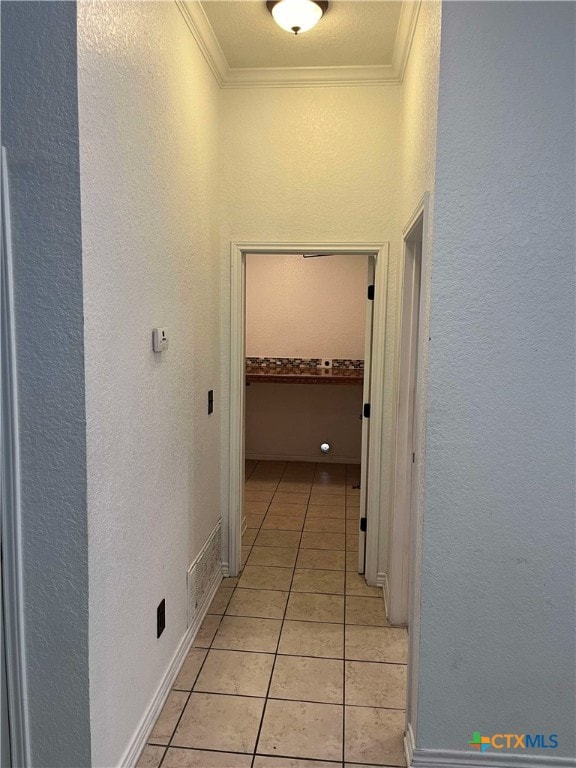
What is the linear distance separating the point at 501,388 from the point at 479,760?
1.27 m

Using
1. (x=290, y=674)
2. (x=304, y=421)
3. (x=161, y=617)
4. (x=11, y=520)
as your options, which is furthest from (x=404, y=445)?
(x=304, y=421)

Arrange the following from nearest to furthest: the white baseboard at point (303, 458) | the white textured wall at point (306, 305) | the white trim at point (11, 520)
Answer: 1. the white trim at point (11, 520)
2. the white textured wall at point (306, 305)
3. the white baseboard at point (303, 458)

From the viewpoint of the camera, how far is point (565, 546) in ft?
5.80

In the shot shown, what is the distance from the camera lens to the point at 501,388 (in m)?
1.74

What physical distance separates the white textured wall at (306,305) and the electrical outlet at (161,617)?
4024 millimetres

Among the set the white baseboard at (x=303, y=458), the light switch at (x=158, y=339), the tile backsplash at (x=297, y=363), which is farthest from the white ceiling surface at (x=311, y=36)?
the white baseboard at (x=303, y=458)

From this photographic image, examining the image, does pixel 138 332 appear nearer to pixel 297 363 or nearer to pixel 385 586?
pixel 385 586

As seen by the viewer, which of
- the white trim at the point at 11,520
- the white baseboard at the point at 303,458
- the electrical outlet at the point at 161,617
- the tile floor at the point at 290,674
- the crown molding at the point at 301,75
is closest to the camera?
the white trim at the point at 11,520

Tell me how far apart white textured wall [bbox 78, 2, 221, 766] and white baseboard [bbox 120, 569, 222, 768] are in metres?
0.04

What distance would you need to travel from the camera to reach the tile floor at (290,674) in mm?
1944

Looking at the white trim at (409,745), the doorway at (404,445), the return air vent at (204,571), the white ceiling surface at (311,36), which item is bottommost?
the white trim at (409,745)

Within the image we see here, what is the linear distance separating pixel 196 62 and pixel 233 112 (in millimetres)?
506

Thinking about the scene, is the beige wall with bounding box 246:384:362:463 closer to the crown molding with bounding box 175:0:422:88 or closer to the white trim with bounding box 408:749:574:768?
the crown molding with bounding box 175:0:422:88
